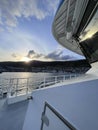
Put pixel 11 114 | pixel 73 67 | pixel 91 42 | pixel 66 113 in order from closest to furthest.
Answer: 1. pixel 66 113
2. pixel 91 42
3. pixel 11 114
4. pixel 73 67

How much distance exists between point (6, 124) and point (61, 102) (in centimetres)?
232

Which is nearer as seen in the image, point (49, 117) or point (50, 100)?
point (49, 117)

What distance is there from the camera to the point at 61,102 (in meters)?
1.32

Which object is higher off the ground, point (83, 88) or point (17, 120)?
point (83, 88)

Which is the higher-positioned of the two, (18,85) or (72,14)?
(72,14)

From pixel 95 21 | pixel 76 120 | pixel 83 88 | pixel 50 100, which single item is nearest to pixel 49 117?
pixel 50 100

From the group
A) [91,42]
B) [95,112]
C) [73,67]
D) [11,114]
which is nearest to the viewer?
[95,112]

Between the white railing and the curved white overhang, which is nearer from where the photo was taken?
the curved white overhang

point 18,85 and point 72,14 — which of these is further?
point 18,85

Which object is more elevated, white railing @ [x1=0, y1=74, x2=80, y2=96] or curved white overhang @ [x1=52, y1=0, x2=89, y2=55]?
curved white overhang @ [x1=52, y1=0, x2=89, y2=55]

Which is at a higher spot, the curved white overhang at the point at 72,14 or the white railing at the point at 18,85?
the curved white overhang at the point at 72,14

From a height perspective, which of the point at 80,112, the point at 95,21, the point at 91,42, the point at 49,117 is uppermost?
the point at 95,21

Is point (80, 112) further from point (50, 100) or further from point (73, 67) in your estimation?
point (73, 67)

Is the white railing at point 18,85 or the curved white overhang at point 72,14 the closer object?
the curved white overhang at point 72,14
